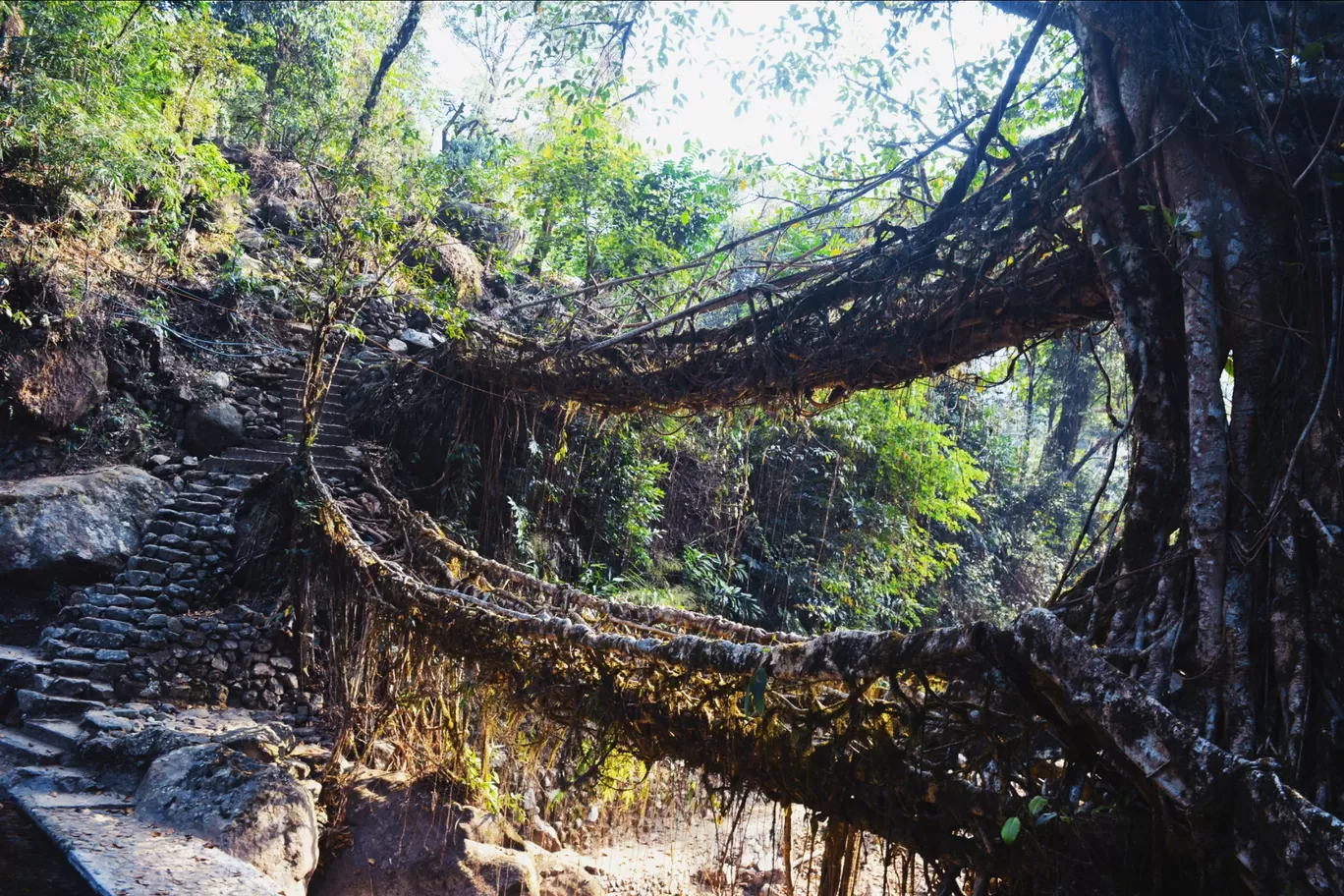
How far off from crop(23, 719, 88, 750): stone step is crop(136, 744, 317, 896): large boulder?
1.01 metres

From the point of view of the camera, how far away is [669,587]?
298 inches

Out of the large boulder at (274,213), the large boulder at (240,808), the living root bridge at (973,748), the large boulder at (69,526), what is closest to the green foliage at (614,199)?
the large boulder at (274,213)

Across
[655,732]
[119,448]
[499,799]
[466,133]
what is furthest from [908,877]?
[466,133]

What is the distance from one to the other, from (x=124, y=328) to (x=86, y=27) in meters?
2.58

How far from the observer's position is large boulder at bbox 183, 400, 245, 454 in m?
7.84

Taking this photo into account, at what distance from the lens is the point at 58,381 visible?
6.95 meters

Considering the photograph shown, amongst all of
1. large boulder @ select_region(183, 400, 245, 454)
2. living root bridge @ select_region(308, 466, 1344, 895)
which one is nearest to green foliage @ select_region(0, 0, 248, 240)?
large boulder @ select_region(183, 400, 245, 454)

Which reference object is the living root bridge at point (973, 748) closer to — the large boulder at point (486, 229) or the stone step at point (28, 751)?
the stone step at point (28, 751)

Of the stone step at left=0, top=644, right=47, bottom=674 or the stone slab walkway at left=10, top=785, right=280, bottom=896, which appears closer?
the stone slab walkway at left=10, top=785, right=280, bottom=896

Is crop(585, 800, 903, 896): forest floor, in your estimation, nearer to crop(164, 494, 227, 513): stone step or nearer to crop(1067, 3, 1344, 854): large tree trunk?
crop(1067, 3, 1344, 854): large tree trunk

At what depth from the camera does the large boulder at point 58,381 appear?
6.71 metres

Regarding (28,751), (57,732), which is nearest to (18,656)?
(57,732)

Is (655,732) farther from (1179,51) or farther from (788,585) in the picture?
(788,585)

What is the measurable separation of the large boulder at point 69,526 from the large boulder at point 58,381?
24.5 inches
